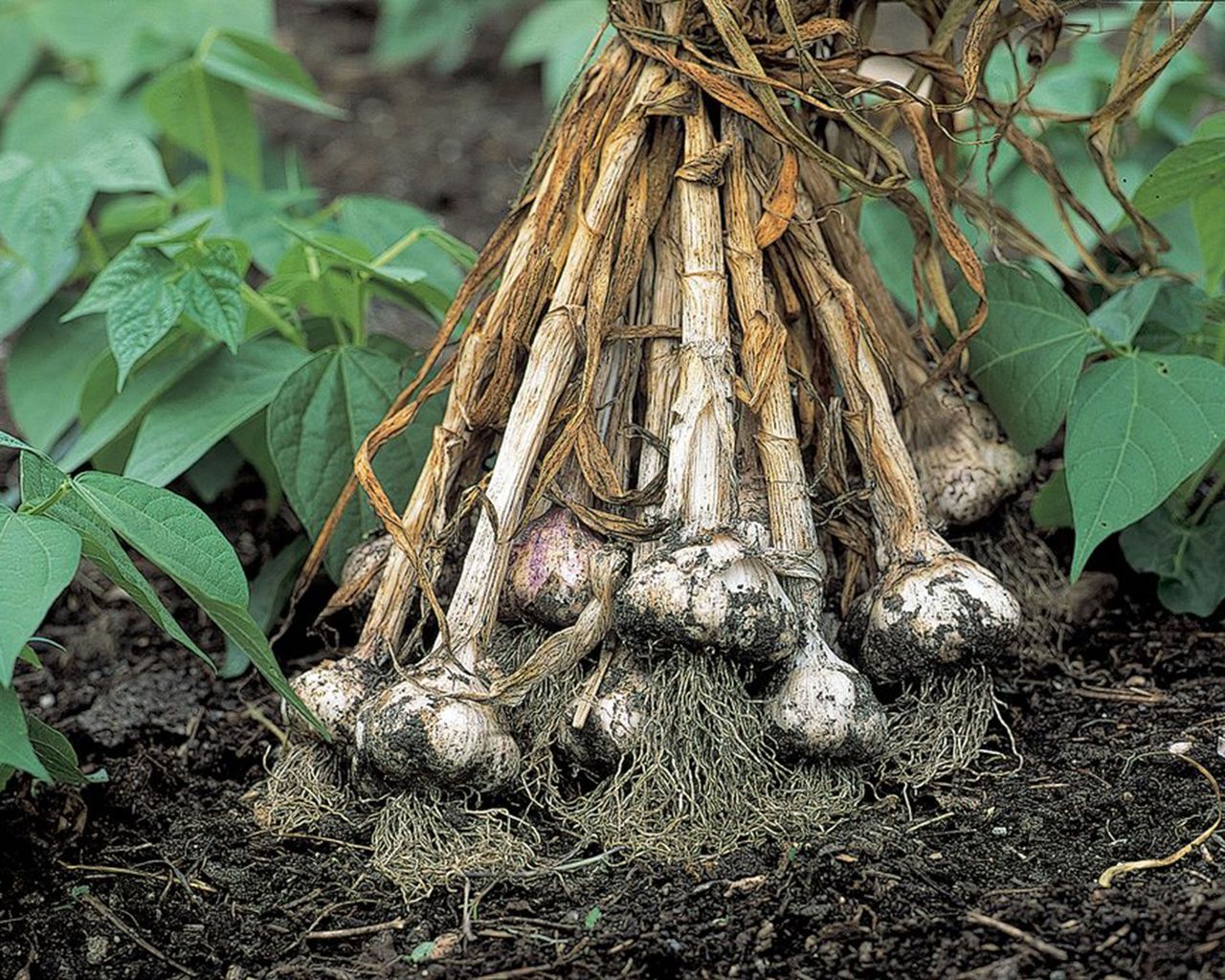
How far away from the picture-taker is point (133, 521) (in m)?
1.19

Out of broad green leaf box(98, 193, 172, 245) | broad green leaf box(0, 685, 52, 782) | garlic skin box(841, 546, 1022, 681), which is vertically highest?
broad green leaf box(98, 193, 172, 245)

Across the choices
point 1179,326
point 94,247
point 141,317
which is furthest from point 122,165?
point 1179,326

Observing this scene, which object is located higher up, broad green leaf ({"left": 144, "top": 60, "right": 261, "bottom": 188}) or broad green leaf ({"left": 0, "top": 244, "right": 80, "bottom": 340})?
broad green leaf ({"left": 144, "top": 60, "right": 261, "bottom": 188})

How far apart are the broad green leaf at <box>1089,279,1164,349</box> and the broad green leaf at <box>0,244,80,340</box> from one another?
1.33 meters

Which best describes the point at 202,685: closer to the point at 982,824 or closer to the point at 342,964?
the point at 342,964

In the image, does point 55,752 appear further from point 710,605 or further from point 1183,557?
point 1183,557

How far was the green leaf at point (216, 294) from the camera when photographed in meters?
1.57

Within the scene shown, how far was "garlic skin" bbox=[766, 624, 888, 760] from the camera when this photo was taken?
4.01 feet

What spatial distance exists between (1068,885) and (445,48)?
11.1ft

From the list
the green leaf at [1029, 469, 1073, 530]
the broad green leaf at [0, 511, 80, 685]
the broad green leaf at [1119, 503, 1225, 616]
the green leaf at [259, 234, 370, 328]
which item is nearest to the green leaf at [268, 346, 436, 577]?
the green leaf at [259, 234, 370, 328]

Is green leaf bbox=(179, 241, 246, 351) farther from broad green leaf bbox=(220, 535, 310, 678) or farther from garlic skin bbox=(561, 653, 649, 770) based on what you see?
garlic skin bbox=(561, 653, 649, 770)

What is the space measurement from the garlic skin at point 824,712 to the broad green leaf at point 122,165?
3.98ft

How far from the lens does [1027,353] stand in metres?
1.49

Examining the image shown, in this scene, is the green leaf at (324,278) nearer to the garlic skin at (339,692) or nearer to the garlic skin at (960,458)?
the garlic skin at (339,692)
